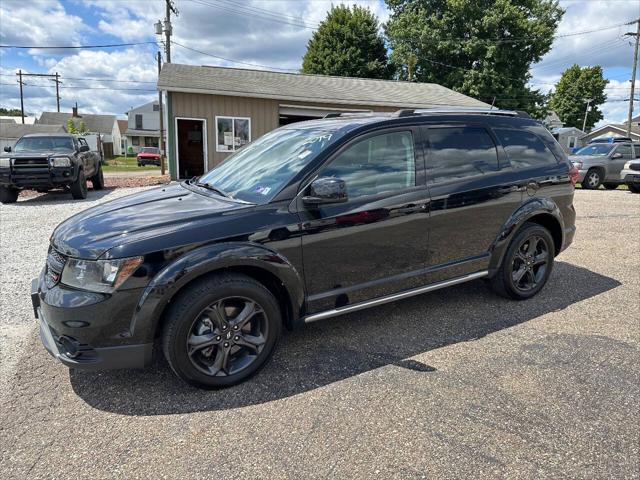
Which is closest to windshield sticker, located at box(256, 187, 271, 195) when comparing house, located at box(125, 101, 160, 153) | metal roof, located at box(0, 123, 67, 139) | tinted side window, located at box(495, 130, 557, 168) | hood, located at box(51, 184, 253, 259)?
hood, located at box(51, 184, 253, 259)

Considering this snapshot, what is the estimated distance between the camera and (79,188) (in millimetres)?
11539

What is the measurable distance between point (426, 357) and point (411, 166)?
153 centimetres

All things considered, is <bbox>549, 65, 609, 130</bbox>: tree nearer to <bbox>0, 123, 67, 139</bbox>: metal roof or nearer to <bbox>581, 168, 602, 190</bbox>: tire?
<bbox>581, 168, 602, 190</bbox>: tire

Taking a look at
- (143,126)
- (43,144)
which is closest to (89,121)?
(143,126)

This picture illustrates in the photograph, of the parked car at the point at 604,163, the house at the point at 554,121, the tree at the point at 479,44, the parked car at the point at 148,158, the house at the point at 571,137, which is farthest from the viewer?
the house at the point at 554,121

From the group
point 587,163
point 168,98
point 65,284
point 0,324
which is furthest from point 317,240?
point 587,163

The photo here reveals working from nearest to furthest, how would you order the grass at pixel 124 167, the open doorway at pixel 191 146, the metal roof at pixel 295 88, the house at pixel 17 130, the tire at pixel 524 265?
1. the tire at pixel 524 265
2. the metal roof at pixel 295 88
3. the open doorway at pixel 191 146
4. the grass at pixel 124 167
5. the house at pixel 17 130

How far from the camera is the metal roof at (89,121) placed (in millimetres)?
63625

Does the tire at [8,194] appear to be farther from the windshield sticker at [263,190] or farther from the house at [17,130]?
the house at [17,130]

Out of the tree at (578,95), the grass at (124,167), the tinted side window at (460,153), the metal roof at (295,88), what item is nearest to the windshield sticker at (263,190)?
the tinted side window at (460,153)

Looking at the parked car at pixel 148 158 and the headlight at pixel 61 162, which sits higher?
the parked car at pixel 148 158

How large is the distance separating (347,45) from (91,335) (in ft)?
123

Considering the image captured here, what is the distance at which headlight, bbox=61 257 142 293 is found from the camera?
2629mm

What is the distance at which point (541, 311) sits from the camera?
170 inches
